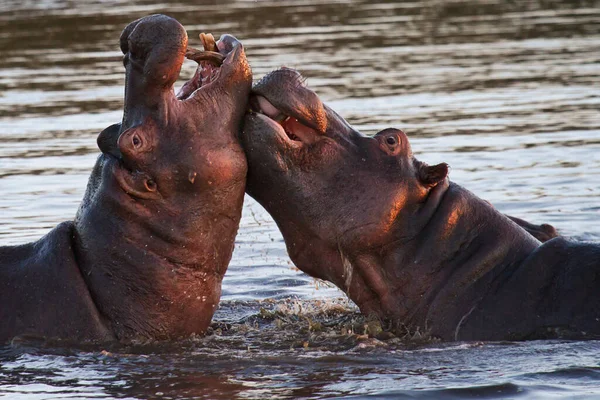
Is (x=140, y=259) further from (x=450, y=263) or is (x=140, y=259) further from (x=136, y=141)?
(x=450, y=263)

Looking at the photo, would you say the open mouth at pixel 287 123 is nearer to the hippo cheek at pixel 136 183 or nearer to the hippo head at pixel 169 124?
the hippo head at pixel 169 124

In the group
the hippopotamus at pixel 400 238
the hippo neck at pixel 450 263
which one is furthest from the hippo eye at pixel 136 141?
the hippo neck at pixel 450 263

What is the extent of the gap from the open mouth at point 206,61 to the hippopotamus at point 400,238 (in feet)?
0.88

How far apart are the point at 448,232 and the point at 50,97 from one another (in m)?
10.9

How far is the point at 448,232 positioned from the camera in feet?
25.5

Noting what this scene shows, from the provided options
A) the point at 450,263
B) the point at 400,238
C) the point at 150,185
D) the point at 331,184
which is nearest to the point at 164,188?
the point at 150,185

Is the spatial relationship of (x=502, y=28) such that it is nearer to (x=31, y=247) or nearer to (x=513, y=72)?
(x=513, y=72)

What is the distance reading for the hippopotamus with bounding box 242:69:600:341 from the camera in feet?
24.3

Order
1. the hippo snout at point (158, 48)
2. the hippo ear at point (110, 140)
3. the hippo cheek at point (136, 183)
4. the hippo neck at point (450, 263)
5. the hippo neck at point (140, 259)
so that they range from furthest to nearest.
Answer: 1. the hippo neck at point (450, 263)
2. the hippo ear at point (110, 140)
3. the hippo neck at point (140, 259)
4. the hippo cheek at point (136, 183)
5. the hippo snout at point (158, 48)

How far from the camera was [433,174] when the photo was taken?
7.76m

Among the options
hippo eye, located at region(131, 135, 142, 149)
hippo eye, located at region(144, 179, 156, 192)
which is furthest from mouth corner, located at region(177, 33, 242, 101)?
hippo eye, located at region(144, 179, 156, 192)

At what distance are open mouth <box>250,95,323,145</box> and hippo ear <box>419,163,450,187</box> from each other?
2.31ft

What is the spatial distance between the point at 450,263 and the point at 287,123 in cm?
133

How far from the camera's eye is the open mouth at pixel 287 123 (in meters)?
7.41
